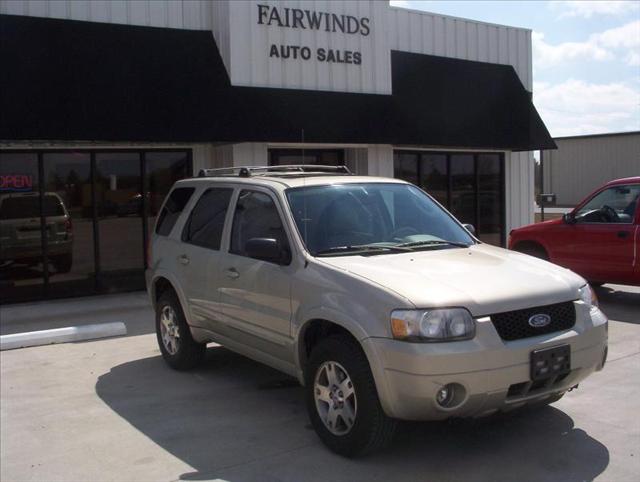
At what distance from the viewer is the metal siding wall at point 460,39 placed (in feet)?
49.3

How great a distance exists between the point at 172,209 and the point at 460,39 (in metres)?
10.5

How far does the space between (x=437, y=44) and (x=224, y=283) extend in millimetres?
10993

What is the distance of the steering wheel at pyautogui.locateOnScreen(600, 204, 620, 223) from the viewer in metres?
10.2

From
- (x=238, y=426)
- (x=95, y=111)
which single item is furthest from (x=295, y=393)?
(x=95, y=111)

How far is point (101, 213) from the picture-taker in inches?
482

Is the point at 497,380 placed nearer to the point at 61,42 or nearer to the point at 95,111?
the point at 95,111

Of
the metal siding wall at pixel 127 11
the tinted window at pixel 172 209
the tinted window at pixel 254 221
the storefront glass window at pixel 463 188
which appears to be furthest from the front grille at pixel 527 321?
the storefront glass window at pixel 463 188

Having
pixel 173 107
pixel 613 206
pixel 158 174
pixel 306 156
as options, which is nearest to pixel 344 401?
pixel 613 206

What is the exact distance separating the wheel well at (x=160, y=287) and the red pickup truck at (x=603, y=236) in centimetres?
615

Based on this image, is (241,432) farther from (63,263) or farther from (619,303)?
(63,263)

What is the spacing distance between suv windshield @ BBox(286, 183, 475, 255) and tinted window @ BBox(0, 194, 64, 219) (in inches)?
284

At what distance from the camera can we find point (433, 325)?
4.34 metres

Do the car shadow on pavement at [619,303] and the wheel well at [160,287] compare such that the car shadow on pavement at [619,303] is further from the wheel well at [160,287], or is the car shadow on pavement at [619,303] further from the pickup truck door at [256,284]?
the wheel well at [160,287]

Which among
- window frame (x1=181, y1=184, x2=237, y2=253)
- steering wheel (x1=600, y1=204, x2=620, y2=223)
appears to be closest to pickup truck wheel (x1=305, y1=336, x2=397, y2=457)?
window frame (x1=181, y1=184, x2=237, y2=253)
